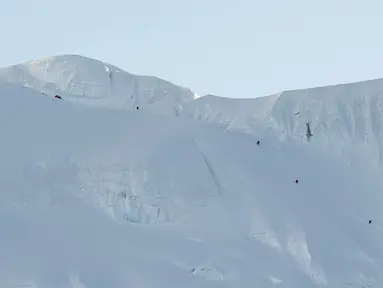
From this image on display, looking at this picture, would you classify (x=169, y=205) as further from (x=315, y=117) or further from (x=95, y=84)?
(x=315, y=117)

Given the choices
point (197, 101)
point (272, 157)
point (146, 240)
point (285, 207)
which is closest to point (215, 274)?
point (146, 240)

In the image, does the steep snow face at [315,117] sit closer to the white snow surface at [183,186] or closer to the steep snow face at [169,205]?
the white snow surface at [183,186]

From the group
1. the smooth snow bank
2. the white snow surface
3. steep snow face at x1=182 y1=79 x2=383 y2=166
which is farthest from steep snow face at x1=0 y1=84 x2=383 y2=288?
the smooth snow bank

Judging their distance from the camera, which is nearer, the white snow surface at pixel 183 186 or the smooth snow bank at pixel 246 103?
the white snow surface at pixel 183 186

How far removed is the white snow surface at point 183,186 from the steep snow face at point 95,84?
0.10 m

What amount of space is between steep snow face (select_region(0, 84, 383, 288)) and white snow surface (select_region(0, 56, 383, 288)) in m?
0.07

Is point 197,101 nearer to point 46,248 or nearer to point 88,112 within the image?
point 88,112

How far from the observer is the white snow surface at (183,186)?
119ft

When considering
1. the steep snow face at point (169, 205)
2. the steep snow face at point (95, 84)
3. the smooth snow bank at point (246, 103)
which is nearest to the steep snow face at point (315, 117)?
the smooth snow bank at point (246, 103)

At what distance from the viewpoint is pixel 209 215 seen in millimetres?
40656

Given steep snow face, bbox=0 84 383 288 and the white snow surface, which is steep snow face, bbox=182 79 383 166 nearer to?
the white snow surface

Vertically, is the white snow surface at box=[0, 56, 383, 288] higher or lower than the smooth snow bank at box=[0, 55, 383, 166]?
lower

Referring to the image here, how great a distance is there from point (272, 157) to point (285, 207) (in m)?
4.39

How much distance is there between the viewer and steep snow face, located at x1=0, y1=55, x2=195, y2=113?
46906 millimetres
